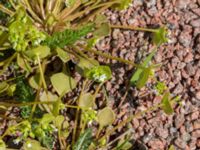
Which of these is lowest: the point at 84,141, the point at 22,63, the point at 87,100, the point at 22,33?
the point at 84,141

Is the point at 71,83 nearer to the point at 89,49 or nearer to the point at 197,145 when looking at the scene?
the point at 89,49

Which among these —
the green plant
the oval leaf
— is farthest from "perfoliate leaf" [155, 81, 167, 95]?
the oval leaf

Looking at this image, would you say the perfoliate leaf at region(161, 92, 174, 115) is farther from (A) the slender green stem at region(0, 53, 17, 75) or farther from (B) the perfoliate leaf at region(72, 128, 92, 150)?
(A) the slender green stem at region(0, 53, 17, 75)

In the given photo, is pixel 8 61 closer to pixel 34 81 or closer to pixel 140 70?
pixel 34 81

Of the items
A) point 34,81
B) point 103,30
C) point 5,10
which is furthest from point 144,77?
point 5,10

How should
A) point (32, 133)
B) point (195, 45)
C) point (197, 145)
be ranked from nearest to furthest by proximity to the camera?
point (32, 133)
point (197, 145)
point (195, 45)

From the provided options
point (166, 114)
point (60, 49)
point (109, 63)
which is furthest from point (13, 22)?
point (166, 114)
